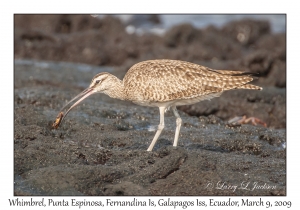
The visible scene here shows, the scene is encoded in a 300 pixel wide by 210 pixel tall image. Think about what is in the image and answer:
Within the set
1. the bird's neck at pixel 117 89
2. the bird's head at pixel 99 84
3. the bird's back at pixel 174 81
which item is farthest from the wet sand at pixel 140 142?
the bird's back at pixel 174 81

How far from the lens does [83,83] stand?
1468cm

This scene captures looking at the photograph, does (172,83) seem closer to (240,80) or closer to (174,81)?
(174,81)

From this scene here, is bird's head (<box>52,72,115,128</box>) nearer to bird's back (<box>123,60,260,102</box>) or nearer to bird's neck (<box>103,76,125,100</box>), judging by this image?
bird's neck (<box>103,76,125,100</box>)

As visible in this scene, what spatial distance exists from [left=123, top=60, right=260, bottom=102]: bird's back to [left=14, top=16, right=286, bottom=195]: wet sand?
79 centimetres

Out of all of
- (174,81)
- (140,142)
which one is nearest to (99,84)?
(140,142)

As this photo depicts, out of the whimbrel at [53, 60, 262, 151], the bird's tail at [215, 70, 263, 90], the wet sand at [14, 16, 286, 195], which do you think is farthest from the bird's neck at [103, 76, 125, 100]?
the bird's tail at [215, 70, 263, 90]

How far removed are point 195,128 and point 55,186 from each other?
370cm

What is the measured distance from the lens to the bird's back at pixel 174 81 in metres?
8.56

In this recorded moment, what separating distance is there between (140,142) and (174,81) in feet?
3.53

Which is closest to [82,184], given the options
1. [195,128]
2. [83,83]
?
[195,128]

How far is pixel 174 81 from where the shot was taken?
860cm

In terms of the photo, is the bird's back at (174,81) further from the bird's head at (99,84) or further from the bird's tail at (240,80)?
the bird's head at (99,84)

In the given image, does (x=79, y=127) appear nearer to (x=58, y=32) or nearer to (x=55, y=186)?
(x=55, y=186)

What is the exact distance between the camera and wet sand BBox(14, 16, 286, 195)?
6.98m
